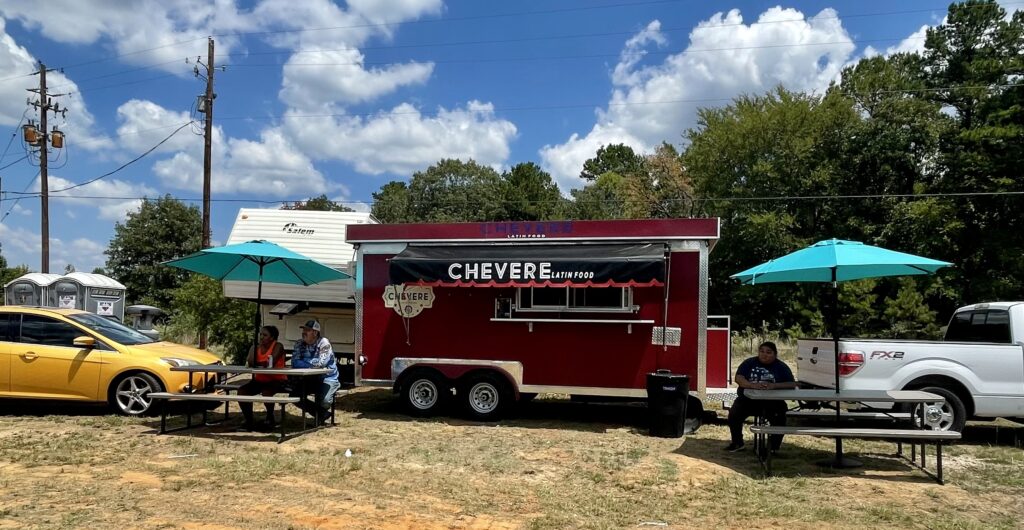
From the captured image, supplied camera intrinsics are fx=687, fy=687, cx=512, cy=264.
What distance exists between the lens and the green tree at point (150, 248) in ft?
121

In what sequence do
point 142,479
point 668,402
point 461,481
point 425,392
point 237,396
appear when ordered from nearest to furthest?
point 142,479
point 461,481
point 237,396
point 668,402
point 425,392

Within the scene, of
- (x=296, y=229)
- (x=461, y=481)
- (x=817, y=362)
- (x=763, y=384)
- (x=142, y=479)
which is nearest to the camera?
(x=142, y=479)

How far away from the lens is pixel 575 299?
9.69 metres

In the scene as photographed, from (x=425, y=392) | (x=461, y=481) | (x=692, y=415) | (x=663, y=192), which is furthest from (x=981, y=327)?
(x=663, y=192)

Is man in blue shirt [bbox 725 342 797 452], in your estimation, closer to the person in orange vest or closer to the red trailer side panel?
the red trailer side panel

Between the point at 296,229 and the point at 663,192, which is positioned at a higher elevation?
the point at 663,192

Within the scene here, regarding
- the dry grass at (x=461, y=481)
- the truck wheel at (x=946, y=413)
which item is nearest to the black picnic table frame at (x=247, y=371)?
the dry grass at (x=461, y=481)

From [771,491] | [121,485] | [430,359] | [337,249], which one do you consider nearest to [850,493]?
[771,491]

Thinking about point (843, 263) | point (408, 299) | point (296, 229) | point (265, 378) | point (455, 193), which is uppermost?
point (455, 193)

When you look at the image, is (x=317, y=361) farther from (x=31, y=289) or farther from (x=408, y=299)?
(x=31, y=289)

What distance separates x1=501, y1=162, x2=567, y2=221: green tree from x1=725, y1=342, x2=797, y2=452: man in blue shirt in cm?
3769

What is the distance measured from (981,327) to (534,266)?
602 centimetres

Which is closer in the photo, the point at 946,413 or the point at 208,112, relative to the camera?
the point at 946,413

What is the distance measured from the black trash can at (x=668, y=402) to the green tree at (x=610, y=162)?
176ft
